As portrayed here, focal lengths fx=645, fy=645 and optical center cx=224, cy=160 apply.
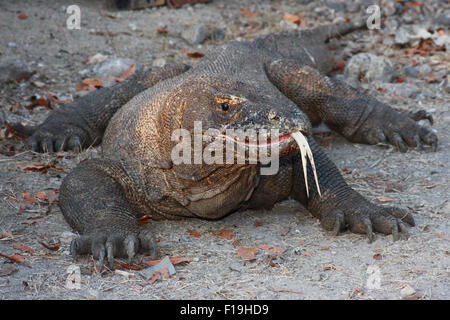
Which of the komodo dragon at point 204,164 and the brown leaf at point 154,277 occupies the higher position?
the komodo dragon at point 204,164

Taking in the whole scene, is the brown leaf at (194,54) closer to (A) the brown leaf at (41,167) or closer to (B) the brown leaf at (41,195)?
(A) the brown leaf at (41,167)

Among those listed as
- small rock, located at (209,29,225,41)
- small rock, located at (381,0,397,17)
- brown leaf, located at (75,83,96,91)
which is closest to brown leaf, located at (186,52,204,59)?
small rock, located at (209,29,225,41)

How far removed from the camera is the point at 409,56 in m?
8.18

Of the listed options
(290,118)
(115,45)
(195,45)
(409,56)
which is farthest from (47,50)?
(290,118)

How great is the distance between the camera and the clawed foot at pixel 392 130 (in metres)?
5.96

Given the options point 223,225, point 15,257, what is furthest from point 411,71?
point 15,257

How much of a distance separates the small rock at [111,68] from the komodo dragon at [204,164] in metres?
1.64

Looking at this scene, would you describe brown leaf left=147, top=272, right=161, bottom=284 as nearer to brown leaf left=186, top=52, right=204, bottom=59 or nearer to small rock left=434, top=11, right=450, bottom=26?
brown leaf left=186, top=52, right=204, bottom=59

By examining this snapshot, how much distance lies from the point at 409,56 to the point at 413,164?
292 cm

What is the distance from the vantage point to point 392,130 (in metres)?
6.05

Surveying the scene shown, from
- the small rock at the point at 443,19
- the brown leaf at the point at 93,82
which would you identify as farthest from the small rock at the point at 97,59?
the small rock at the point at 443,19

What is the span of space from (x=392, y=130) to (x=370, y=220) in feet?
6.13

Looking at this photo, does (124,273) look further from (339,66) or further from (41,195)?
(339,66)
